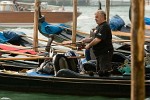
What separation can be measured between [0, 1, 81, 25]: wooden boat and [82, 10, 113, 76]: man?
20.3 metres

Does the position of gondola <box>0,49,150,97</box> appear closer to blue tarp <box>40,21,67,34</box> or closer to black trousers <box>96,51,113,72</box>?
black trousers <box>96,51,113,72</box>

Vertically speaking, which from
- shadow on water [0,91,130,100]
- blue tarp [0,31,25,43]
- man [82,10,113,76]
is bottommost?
shadow on water [0,91,130,100]

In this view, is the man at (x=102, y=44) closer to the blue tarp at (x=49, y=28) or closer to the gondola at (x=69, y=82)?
the gondola at (x=69, y=82)

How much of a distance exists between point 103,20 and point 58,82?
1.53 m

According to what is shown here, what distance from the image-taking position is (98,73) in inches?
302

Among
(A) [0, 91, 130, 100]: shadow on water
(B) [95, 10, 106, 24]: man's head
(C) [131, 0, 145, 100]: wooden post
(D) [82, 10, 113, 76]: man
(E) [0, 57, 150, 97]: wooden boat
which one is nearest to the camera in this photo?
(C) [131, 0, 145, 100]: wooden post

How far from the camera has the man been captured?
7.05 metres

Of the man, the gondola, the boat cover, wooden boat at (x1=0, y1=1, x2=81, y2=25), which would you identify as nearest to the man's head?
the man

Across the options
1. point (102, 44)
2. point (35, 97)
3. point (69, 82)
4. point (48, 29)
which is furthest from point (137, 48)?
point (48, 29)

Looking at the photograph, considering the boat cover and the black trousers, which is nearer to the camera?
the black trousers

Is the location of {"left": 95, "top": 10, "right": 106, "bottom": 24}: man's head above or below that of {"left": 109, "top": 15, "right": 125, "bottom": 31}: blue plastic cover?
above

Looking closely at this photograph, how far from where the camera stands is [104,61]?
24.1ft

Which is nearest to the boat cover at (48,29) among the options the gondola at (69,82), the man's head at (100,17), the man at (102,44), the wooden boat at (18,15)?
the gondola at (69,82)

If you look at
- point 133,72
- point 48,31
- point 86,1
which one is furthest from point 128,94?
point 86,1
